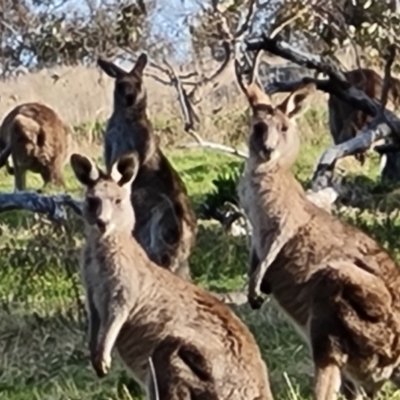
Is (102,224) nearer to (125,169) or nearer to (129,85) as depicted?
(125,169)

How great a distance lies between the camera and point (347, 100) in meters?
8.27

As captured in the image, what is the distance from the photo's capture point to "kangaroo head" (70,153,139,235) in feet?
18.6

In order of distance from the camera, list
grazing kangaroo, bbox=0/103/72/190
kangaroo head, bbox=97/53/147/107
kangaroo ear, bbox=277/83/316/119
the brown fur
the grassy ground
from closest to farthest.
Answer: the grassy ground
kangaroo ear, bbox=277/83/316/119
kangaroo head, bbox=97/53/147/107
the brown fur
grazing kangaroo, bbox=0/103/72/190

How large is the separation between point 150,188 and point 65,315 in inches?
62.3

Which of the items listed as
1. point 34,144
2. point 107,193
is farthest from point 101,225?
point 34,144

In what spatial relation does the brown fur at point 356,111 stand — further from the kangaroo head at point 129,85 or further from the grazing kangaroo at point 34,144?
the grazing kangaroo at point 34,144

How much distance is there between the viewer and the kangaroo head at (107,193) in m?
5.68

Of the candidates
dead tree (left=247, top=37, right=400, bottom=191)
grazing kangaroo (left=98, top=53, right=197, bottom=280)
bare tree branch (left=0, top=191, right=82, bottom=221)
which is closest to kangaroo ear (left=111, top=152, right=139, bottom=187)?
dead tree (left=247, top=37, right=400, bottom=191)

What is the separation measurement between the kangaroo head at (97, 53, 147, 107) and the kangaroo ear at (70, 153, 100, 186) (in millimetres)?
3489

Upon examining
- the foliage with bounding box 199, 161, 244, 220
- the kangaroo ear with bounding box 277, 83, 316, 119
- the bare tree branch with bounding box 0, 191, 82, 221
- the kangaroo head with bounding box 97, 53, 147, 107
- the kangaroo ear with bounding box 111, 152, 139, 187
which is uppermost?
the kangaroo ear with bounding box 277, 83, 316, 119

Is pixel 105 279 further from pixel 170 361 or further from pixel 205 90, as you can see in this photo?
pixel 205 90

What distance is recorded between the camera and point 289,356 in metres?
6.44

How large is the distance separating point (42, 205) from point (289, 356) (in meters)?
2.64

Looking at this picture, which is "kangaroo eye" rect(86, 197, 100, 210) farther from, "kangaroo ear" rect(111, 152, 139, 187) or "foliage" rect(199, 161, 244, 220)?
"foliage" rect(199, 161, 244, 220)
